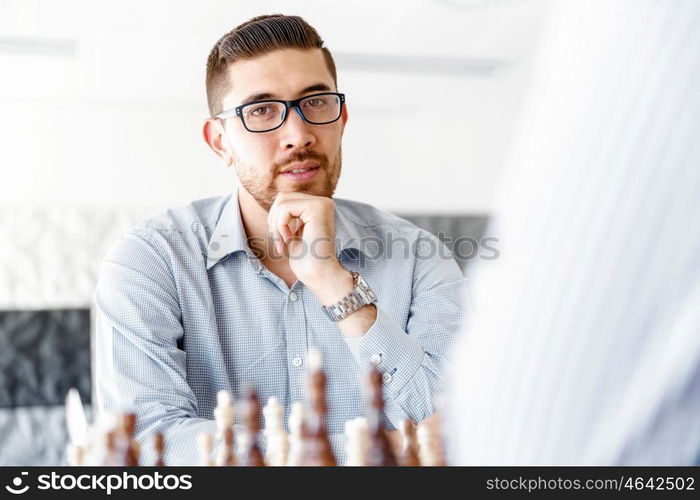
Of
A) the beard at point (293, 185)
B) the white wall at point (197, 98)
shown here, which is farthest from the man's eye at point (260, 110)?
the white wall at point (197, 98)

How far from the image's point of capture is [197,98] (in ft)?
13.7

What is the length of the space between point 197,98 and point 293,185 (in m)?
2.76

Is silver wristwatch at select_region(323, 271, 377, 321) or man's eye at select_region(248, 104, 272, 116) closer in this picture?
silver wristwatch at select_region(323, 271, 377, 321)

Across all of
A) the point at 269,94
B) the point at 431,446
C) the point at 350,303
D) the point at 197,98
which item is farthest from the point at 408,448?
the point at 197,98

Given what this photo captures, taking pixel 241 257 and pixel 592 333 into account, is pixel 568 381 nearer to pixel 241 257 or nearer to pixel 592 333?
pixel 592 333

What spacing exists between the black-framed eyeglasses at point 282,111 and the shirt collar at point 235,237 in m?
0.22

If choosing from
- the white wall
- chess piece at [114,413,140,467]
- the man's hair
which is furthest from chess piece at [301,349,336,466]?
the white wall

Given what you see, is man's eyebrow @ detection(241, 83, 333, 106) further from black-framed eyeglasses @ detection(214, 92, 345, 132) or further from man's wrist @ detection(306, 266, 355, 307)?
man's wrist @ detection(306, 266, 355, 307)

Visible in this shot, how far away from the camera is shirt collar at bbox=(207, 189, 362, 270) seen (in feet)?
5.20

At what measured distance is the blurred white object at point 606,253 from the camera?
45 cm

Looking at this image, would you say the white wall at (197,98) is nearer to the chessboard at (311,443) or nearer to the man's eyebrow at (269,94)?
the man's eyebrow at (269,94)

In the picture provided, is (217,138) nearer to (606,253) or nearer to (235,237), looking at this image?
(235,237)
